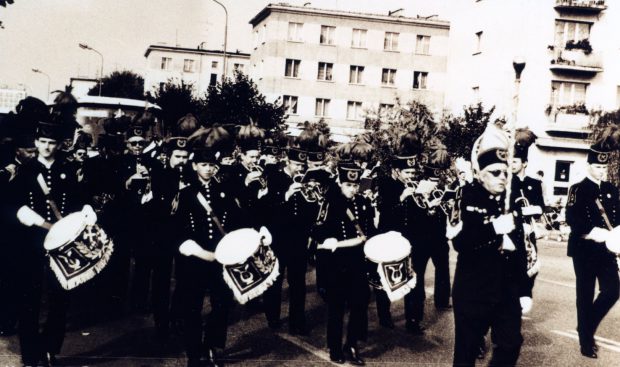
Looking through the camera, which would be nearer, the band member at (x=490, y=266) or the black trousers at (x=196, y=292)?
the band member at (x=490, y=266)

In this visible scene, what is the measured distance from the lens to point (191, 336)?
655cm

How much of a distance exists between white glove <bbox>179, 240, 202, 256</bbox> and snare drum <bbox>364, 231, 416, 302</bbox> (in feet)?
5.54

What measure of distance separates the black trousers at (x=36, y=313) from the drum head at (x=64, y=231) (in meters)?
0.39

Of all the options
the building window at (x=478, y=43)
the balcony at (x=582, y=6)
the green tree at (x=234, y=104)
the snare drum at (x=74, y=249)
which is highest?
the balcony at (x=582, y=6)

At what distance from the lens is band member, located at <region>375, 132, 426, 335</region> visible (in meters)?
8.91

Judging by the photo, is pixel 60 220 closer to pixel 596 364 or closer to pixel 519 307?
pixel 519 307

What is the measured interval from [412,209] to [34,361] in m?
4.66

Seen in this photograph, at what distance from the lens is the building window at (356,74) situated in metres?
60.6

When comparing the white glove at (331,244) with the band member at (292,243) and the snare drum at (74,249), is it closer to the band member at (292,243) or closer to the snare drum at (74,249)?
the band member at (292,243)

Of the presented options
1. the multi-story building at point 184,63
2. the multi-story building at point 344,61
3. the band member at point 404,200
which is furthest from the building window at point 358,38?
the band member at point 404,200

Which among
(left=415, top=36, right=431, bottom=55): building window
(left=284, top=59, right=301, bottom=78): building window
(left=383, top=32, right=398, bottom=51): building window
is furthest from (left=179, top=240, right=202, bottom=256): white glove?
(left=415, top=36, right=431, bottom=55): building window

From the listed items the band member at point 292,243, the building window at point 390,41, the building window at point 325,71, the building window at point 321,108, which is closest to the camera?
the band member at point 292,243

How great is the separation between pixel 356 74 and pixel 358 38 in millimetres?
2919

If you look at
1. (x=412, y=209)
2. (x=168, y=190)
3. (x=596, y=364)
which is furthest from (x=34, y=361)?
(x=596, y=364)
